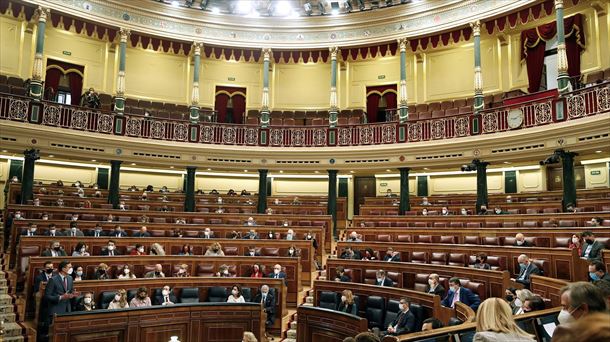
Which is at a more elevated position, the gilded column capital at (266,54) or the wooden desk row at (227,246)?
the gilded column capital at (266,54)

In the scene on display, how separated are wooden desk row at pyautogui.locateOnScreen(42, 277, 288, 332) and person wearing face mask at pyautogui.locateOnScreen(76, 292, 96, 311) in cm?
27

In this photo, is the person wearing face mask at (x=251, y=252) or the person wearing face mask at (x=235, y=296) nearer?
the person wearing face mask at (x=235, y=296)

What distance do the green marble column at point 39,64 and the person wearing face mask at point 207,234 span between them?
Result: 6.79 metres

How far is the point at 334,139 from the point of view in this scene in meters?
16.7

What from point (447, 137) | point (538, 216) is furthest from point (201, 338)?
point (447, 137)

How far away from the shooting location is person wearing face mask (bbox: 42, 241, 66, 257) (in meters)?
8.79

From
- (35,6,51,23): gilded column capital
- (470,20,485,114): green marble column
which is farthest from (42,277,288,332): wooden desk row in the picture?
(35,6,51,23): gilded column capital

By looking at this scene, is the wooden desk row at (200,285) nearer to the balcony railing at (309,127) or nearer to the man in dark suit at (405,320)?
the man in dark suit at (405,320)

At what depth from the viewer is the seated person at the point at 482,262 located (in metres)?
8.11

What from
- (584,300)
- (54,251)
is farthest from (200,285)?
(584,300)

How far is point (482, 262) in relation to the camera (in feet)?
27.1

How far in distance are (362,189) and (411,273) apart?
10.2 meters

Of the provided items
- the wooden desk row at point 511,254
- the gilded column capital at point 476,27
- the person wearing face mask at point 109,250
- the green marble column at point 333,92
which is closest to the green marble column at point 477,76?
the gilded column capital at point 476,27

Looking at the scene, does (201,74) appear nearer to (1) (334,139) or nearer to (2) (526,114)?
(1) (334,139)
